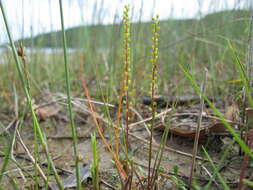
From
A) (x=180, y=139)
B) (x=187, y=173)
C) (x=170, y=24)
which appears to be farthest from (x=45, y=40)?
(x=187, y=173)

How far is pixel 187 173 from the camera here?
2.44 feet

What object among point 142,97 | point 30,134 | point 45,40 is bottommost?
point 30,134

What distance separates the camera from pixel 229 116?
0.96 metres

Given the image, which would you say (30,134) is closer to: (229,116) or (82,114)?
(82,114)

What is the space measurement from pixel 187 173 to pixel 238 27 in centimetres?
Answer: 160

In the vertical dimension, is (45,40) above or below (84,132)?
above

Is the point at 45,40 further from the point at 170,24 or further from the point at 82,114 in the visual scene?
the point at 82,114

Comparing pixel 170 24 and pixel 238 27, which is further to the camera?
pixel 170 24

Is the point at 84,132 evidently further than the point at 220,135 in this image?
Yes

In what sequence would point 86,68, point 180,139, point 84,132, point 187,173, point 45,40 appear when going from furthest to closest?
point 45,40 → point 86,68 → point 84,132 → point 180,139 → point 187,173

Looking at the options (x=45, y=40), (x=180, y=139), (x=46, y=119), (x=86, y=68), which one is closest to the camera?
(x=180, y=139)

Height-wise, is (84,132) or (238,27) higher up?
(238,27)

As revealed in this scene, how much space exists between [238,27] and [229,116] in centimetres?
125

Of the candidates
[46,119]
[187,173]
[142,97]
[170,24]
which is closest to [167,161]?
[187,173]
